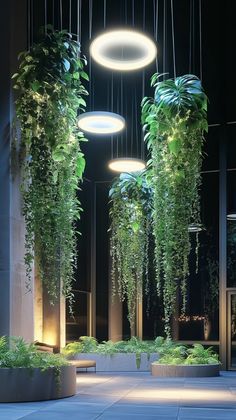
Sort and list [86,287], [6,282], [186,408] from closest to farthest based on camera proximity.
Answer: [186,408]
[6,282]
[86,287]

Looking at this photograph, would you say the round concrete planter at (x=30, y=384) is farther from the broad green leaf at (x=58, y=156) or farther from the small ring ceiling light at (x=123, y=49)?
the small ring ceiling light at (x=123, y=49)

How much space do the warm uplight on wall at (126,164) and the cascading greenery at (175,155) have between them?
5.23 metres

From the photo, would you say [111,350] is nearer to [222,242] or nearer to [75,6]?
[222,242]

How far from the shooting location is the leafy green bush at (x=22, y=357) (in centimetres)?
662


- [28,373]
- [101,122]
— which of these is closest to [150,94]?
[101,122]

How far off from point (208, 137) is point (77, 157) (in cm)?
795

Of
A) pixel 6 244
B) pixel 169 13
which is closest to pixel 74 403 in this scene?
pixel 6 244

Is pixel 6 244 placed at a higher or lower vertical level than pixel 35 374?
higher

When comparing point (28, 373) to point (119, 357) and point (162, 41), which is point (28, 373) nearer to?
point (119, 357)

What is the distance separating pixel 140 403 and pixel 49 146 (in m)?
3.29

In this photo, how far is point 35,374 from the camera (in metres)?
6.64

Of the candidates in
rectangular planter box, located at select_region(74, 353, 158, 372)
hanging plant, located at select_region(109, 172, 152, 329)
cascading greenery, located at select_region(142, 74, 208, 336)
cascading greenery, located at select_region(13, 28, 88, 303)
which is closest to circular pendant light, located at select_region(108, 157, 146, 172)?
hanging plant, located at select_region(109, 172, 152, 329)

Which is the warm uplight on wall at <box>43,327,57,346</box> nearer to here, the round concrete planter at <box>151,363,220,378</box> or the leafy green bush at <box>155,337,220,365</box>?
the leafy green bush at <box>155,337,220,365</box>

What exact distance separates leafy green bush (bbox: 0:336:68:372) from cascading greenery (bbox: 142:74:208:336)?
1.91m
